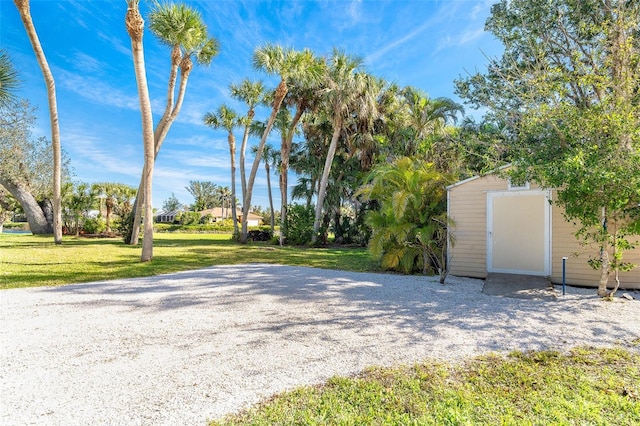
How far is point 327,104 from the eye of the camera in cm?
1656

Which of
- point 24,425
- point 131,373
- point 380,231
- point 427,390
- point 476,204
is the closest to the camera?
point 24,425

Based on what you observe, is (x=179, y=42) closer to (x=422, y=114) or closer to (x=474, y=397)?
(x=422, y=114)

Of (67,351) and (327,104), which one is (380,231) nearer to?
(67,351)

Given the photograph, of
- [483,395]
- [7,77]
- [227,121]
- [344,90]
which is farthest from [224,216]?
[483,395]

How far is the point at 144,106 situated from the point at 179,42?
3293 millimetres

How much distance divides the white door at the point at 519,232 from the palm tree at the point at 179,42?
38.5ft

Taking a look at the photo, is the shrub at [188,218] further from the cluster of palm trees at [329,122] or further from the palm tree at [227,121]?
the palm tree at [227,121]

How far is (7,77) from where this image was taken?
42.6 feet

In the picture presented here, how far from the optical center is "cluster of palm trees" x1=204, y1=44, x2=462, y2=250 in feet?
53.1

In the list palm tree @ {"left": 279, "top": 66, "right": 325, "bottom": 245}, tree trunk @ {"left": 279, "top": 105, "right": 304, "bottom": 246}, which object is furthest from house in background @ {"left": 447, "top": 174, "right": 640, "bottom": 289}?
tree trunk @ {"left": 279, "top": 105, "right": 304, "bottom": 246}

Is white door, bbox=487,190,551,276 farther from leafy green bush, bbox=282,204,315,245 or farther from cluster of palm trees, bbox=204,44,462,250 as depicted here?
leafy green bush, bbox=282,204,315,245

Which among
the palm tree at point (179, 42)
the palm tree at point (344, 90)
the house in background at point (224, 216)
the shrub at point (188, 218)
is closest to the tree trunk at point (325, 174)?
the palm tree at point (344, 90)

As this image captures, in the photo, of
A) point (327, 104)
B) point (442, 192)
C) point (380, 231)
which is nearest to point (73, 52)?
point (327, 104)

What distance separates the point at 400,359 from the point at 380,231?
238 inches
